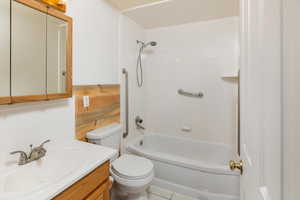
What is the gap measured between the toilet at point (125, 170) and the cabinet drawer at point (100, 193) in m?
0.31

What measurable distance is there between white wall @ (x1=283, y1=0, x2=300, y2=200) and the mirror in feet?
4.64

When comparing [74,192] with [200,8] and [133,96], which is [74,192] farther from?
[200,8]

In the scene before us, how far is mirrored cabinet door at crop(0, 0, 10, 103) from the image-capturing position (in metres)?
0.94

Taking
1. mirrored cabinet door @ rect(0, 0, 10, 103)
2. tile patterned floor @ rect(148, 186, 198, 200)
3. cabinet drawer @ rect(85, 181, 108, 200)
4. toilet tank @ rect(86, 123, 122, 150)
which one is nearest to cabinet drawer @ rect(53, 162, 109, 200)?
cabinet drawer @ rect(85, 181, 108, 200)

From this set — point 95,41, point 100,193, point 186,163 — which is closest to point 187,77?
point 186,163

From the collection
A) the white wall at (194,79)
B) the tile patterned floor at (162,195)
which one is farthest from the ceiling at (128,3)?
the tile patterned floor at (162,195)

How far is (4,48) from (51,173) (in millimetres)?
823

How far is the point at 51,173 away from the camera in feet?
2.89

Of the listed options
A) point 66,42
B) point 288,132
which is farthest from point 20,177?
point 288,132

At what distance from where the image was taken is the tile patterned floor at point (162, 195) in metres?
1.80

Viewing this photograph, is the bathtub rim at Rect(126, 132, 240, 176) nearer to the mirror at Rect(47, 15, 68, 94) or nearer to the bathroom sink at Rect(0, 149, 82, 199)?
the bathroom sink at Rect(0, 149, 82, 199)

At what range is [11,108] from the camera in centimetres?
101

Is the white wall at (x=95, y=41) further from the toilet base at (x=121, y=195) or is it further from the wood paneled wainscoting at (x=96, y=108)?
the toilet base at (x=121, y=195)

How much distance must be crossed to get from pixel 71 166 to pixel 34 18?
1.08 metres
